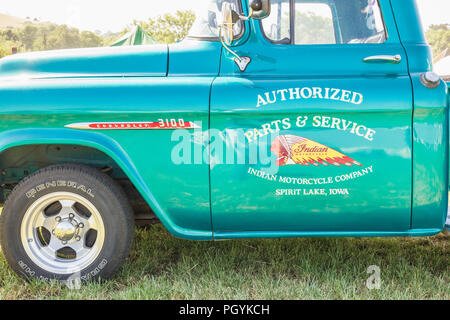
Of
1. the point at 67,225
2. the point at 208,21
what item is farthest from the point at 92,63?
the point at 67,225

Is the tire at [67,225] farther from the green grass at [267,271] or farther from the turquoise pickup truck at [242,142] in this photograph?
the green grass at [267,271]

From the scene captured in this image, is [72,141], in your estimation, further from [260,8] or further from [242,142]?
[260,8]

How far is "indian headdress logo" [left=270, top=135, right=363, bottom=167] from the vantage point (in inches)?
101

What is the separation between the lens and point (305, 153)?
2562 mm

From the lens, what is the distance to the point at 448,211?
2.91 m

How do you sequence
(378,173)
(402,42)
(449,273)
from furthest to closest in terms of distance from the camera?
(449,273)
(402,42)
(378,173)

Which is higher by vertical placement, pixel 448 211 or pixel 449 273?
pixel 448 211

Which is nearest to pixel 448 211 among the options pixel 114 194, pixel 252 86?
pixel 252 86

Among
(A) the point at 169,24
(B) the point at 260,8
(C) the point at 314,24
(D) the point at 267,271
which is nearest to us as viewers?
(B) the point at 260,8

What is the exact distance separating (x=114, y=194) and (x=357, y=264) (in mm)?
1743

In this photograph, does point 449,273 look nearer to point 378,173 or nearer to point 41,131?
point 378,173

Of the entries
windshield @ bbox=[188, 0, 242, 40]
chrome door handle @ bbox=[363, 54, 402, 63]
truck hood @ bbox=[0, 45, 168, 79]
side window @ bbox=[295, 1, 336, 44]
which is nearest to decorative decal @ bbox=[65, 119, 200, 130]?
truck hood @ bbox=[0, 45, 168, 79]

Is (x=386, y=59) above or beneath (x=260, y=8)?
beneath

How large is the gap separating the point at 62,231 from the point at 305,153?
153cm
